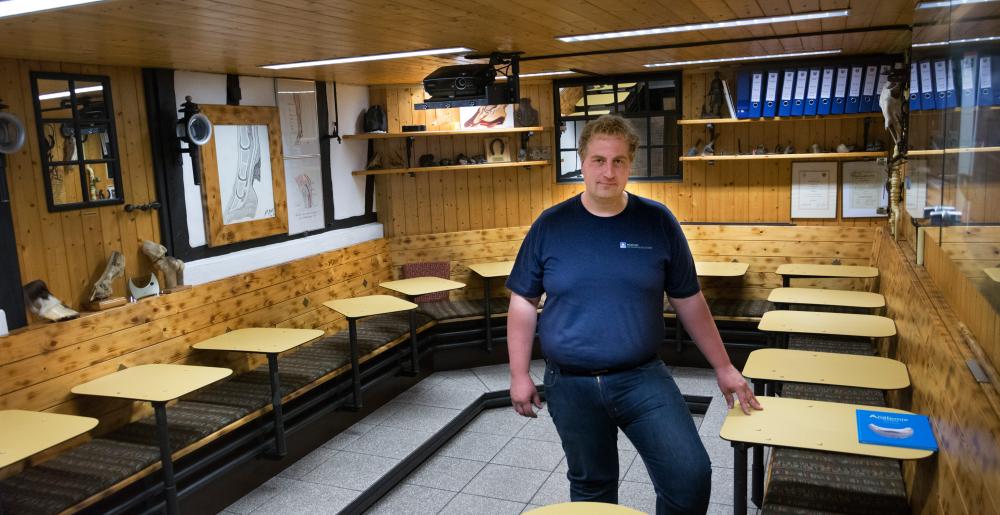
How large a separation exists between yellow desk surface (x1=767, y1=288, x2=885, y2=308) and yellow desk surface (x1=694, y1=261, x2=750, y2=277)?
40.4 inches

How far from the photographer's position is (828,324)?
4.08 meters

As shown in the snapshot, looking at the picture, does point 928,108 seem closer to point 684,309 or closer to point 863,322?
point 863,322

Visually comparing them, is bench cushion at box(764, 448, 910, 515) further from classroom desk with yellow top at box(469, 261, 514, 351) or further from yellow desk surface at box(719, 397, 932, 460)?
classroom desk with yellow top at box(469, 261, 514, 351)

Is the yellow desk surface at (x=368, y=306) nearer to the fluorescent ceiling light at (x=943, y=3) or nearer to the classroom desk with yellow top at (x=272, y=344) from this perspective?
the classroom desk with yellow top at (x=272, y=344)

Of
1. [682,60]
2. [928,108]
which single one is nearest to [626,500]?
[928,108]

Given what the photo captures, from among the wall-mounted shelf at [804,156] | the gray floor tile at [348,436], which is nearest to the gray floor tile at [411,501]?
the gray floor tile at [348,436]

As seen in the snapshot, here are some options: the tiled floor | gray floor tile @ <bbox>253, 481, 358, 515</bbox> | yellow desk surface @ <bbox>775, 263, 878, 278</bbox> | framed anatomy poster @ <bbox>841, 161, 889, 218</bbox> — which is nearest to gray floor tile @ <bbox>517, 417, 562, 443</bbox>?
the tiled floor

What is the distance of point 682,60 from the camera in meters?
6.12

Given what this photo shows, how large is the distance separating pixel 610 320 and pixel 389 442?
3.01 metres

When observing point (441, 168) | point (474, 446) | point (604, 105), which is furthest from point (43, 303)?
point (604, 105)

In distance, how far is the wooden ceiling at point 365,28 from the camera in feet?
10.5

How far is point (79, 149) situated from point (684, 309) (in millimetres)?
3525

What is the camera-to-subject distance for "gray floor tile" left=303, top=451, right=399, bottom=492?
452cm

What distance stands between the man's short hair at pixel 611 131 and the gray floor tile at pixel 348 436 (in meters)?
3.26
